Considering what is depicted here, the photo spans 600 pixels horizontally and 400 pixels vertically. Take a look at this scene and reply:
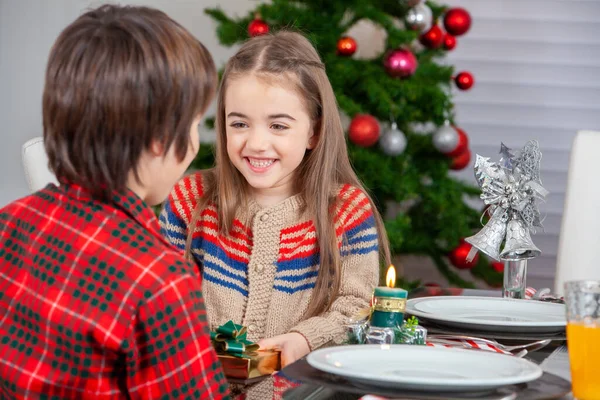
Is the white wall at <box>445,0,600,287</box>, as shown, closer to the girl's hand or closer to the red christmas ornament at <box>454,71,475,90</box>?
the red christmas ornament at <box>454,71,475,90</box>

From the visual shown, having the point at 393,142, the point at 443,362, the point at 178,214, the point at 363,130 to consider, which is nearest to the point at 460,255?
the point at 393,142

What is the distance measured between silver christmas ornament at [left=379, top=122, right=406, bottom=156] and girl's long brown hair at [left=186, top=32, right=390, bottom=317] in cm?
101

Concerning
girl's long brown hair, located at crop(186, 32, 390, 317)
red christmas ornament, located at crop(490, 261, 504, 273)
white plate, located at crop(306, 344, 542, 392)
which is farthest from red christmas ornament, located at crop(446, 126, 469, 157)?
white plate, located at crop(306, 344, 542, 392)

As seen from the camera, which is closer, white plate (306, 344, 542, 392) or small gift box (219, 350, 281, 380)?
white plate (306, 344, 542, 392)

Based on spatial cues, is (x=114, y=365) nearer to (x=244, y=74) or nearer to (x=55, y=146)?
(x=55, y=146)

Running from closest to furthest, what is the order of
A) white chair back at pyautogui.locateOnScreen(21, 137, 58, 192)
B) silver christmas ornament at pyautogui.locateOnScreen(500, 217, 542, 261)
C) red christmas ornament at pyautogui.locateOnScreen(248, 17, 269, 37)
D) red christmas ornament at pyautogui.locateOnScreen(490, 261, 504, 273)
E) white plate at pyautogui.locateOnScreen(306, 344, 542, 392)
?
white plate at pyautogui.locateOnScreen(306, 344, 542, 392) → silver christmas ornament at pyautogui.locateOnScreen(500, 217, 542, 261) → white chair back at pyautogui.locateOnScreen(21, 137, 58, 192) → red christmas ornament at pyautogui.locateOnScreen(248, 17, 269, 37) → red christmas ornament at pyautogui.locateOnScreen(490, 261, 504, 273)

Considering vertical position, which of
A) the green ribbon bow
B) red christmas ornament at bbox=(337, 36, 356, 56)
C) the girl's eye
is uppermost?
red christmas ornament at bbox=(337, 36, 356, 56)

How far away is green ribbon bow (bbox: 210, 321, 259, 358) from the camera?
3.29 feet

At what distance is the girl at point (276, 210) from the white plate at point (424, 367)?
2.24 ft

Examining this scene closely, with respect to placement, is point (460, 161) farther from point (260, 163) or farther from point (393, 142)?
point (260, 163)

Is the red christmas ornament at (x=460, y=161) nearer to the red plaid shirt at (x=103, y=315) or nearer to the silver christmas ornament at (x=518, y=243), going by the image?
the silver christmas ornament at (x=518, y=243)

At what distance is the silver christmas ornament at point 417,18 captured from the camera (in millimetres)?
2814

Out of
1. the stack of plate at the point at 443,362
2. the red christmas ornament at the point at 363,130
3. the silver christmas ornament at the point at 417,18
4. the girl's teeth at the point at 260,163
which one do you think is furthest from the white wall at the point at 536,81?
the stack of plate at the point at 443,362

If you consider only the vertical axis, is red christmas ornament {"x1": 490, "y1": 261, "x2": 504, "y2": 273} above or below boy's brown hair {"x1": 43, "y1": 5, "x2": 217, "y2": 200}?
below
